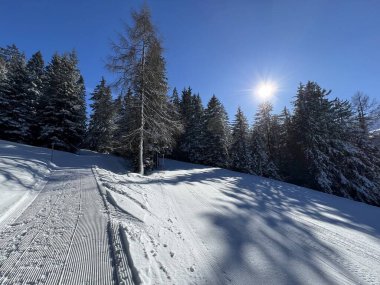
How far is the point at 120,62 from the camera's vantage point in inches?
515

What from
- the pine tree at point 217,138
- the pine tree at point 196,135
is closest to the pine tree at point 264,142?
the pine tree at point 217,138

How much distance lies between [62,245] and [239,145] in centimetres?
2741

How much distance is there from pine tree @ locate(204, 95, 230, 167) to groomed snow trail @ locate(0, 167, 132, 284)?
2293 cm

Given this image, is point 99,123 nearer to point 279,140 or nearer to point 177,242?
point 279,140

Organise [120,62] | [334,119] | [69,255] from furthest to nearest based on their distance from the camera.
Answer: [334,119] < [120,62] < [69,255]

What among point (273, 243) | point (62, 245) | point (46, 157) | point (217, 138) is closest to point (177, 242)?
point (62, 245)

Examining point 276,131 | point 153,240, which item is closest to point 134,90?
point 153,240

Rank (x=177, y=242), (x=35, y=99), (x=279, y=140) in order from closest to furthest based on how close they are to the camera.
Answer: (x=177, y=242)
(x=35, y=99)
(x=279, y=140)

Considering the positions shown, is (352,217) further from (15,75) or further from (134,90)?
(15,75)

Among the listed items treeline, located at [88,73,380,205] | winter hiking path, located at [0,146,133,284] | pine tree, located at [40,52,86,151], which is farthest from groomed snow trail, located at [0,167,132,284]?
pine tree, located at [40,52,86,151]

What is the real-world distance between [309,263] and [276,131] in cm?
2869

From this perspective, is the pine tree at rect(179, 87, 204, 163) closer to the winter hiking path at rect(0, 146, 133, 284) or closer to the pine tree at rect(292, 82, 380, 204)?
the pine tree at rect(292, 82, 380, 204)

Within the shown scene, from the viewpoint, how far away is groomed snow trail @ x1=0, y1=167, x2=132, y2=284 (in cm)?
280

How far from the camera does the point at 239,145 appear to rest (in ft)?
96.2
